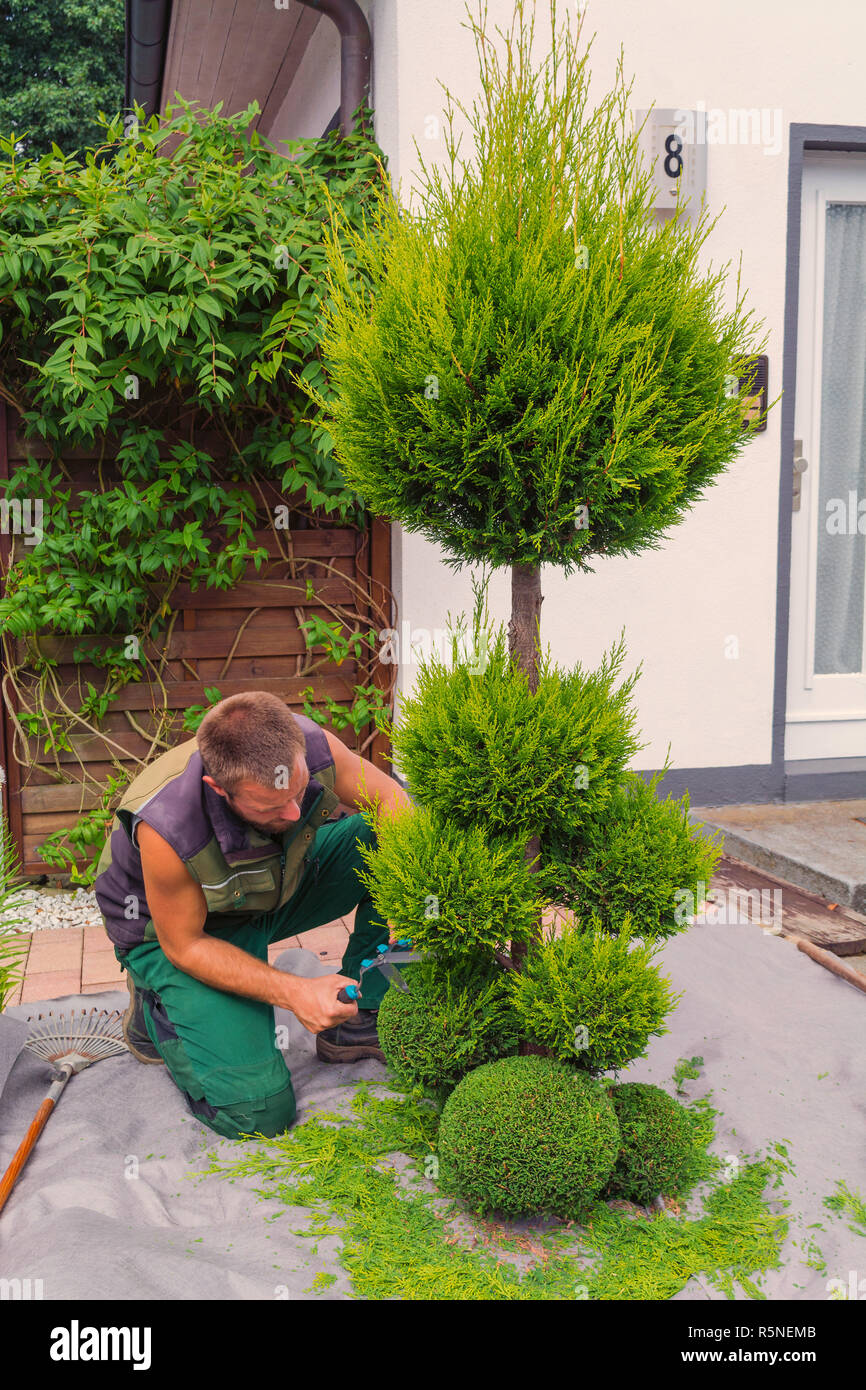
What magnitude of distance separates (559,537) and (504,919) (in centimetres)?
84

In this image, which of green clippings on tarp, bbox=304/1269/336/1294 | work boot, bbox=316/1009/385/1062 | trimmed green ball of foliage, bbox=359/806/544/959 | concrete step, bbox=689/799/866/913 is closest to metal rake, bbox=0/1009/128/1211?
work boot, bbox=316/1009/385/1062

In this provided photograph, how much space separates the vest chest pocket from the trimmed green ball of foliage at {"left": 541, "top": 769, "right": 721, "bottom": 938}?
33.5 inches

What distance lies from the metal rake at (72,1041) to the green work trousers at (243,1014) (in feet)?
0.69

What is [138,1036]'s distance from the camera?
3.25 m

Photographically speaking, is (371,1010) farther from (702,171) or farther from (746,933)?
(702,171)

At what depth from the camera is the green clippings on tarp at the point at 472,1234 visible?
221cm

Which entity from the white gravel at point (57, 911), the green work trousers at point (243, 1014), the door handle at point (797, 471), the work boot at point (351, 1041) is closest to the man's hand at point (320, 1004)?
the green work trousers at point (243, 1014)

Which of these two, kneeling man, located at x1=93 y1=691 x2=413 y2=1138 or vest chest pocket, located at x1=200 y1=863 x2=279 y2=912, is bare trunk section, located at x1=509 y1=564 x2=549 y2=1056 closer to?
kneeling man, located at x1=93 y1=691 x2=413 y2=1138

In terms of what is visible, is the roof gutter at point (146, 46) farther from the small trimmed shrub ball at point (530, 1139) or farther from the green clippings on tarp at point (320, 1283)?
the green clippings on tarp at point (320, 1283)

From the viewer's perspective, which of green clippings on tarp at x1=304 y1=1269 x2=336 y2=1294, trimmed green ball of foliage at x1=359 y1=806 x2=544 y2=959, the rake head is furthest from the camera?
the rake head

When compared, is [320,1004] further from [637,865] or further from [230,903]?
[637,865]

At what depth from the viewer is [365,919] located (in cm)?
334

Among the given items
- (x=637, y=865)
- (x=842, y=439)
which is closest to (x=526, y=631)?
(x=637, y=865)

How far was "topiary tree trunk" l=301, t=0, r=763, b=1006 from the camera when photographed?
2193mm
